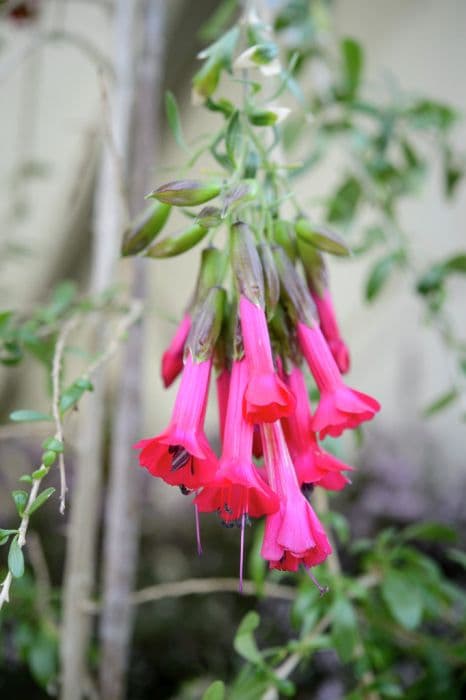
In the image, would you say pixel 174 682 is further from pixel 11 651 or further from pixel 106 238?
pixel 106 238

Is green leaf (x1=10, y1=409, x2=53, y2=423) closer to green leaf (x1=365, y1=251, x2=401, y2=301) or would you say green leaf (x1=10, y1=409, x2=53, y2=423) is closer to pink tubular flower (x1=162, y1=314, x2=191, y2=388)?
pink tubular flower (x1=162, y1=314, x2=191, y2=388)

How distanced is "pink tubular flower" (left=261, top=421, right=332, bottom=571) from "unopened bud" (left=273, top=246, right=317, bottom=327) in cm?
8

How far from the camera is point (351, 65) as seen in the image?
28.9 inches

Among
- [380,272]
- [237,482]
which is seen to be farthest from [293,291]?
[380,272]

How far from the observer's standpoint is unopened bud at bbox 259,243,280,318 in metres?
0.37

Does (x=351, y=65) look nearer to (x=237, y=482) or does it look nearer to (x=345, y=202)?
(x=345, y=202)

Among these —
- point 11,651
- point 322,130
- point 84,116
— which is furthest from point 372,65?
point 11,651

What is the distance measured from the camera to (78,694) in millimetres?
550

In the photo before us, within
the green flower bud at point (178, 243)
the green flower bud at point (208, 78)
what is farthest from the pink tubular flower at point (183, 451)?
the green flower bud at point (208, 78)

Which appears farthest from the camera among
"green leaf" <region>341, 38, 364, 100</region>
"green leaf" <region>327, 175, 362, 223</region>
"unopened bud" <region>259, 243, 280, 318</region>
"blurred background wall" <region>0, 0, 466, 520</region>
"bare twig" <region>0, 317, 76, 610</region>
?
"blurred background wall" <region>0, 0, 466, 520</region>

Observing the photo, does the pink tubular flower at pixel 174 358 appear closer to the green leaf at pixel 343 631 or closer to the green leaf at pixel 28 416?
the green leaf at pixel 28 416

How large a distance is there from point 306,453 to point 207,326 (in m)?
0.10

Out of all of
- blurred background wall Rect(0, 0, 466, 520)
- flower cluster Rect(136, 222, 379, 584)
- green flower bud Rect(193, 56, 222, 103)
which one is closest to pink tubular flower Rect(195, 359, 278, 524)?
flower cluster Rect(136, 222, 379, 584)

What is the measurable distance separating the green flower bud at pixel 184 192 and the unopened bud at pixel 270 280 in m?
0.05
